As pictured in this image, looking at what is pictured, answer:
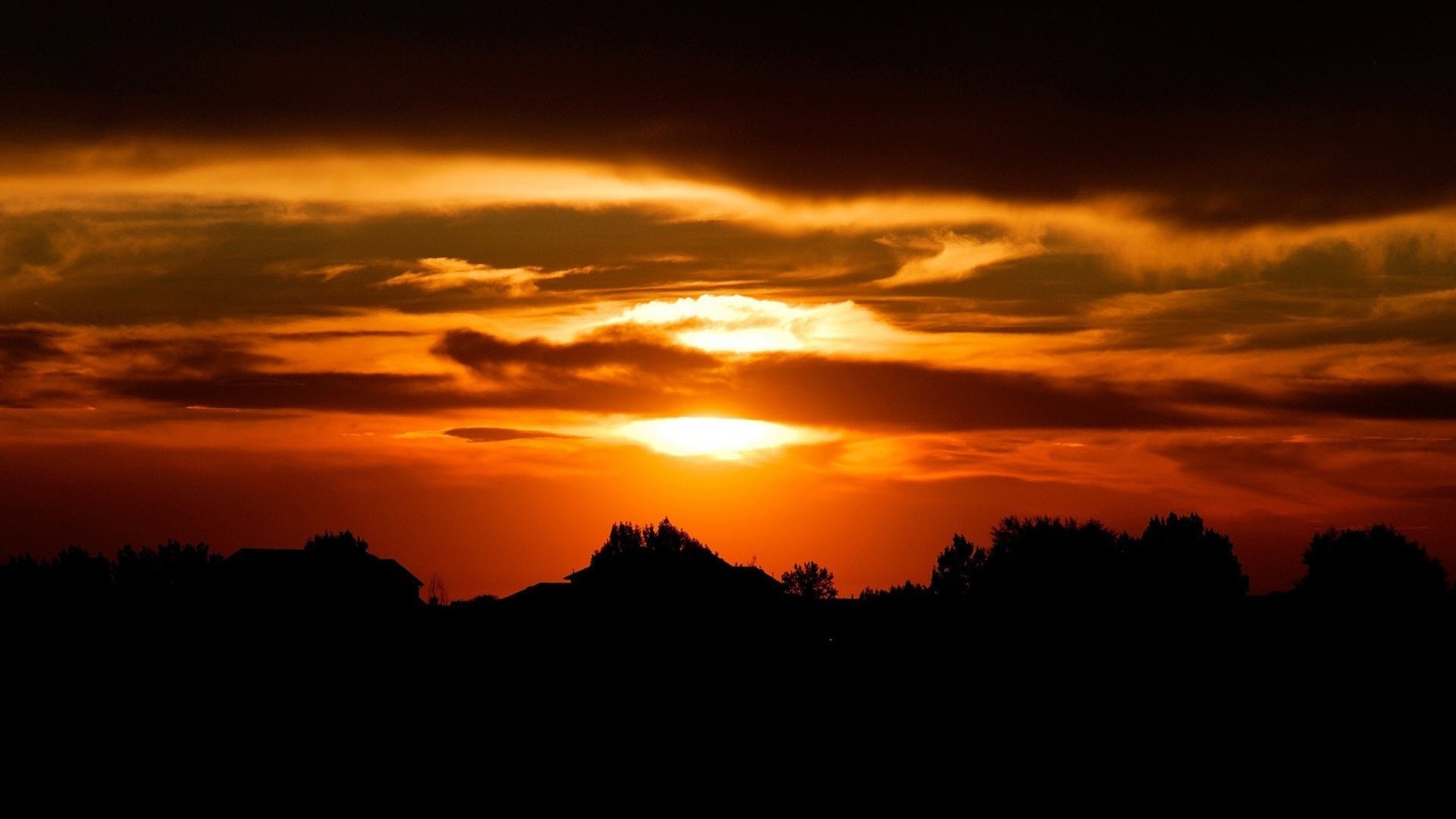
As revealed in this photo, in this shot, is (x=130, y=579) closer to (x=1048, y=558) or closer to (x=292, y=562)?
(x=292, y=562)

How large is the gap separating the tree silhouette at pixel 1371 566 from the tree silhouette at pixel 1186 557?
6647 millimetres

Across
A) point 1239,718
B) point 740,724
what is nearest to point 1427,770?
point 1239,718

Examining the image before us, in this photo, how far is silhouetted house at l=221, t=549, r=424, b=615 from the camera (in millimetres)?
116000

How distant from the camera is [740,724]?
58.8 metres

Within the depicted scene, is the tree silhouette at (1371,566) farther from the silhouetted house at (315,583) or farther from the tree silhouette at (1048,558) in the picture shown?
the silhouetted house at (315,583)

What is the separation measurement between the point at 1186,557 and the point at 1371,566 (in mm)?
14008

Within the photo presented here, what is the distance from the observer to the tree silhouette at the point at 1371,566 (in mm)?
107688


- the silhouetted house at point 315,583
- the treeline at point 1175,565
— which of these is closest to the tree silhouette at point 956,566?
the treeline at point 1175,565

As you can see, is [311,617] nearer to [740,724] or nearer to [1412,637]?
[740,724]

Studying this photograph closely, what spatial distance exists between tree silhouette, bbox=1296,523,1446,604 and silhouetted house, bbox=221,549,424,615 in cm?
7322

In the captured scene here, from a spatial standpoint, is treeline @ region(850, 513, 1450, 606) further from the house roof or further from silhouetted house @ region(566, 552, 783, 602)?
the house roof

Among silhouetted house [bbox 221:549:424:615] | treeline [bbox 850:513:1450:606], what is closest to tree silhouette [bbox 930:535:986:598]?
treeline [bbox 850:513:1450:606]

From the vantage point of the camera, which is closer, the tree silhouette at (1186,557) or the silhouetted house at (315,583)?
the tree silhouette at (1186,557)

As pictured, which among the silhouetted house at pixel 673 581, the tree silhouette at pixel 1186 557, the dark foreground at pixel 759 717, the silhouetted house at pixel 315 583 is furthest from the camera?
the silhouetted house at pixel 315 583
